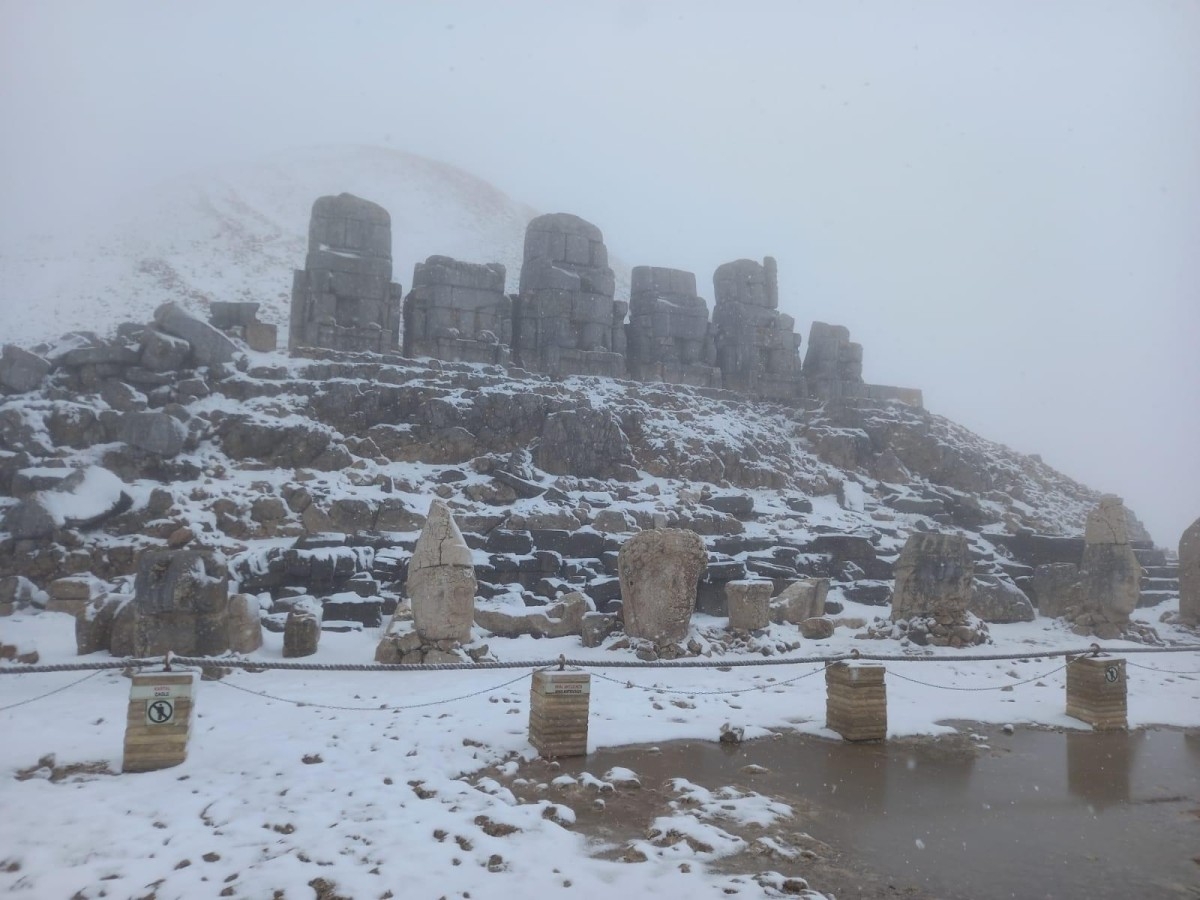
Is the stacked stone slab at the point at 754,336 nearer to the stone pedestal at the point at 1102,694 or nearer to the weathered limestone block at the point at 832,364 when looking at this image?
the weathered limestone block at the point at 832,364

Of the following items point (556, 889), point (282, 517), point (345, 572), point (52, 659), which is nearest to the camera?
point (556, 889)

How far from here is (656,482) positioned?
21.2m

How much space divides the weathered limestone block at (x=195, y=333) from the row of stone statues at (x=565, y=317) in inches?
115

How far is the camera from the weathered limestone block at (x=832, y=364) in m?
29.4

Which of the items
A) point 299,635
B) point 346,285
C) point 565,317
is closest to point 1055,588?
point 299,635

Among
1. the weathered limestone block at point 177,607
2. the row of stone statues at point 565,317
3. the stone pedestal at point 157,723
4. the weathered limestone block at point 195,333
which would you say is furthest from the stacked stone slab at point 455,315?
the stone pedestal at point 157,723

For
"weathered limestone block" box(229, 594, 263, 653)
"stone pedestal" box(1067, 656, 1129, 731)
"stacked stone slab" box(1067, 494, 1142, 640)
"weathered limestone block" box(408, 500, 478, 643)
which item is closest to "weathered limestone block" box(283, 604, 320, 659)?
"weathered limestone block" box(229, 594, 263, 653)

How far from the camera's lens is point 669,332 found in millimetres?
27500

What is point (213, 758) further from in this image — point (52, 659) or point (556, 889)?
point (52, 659)

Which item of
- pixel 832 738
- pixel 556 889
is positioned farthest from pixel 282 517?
pixel 556 889

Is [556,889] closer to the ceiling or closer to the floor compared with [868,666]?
closer to the floor

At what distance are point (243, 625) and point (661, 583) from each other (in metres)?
5.66

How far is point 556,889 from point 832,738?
403 cm

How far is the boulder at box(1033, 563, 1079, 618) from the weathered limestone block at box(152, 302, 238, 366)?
63.5 feet
